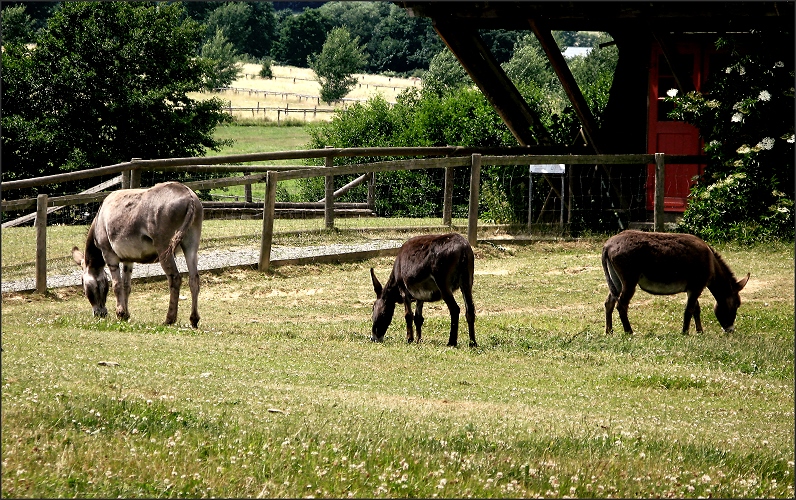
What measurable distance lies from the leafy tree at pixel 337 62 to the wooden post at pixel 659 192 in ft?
162

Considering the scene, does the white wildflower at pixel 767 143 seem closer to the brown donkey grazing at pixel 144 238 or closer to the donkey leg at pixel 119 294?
the brown donkey grazing at pixel 144 238

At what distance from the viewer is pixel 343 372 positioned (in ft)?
37.0

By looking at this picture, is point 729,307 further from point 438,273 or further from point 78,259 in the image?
point 78,259

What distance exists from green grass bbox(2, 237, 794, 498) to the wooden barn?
6574 millimetres

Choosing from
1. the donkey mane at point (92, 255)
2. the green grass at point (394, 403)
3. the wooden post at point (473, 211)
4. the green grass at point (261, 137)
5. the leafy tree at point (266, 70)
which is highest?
the leafy tree at point (266, 70)

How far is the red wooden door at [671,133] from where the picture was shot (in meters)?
23.6

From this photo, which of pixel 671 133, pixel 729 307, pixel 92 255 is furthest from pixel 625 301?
pixel 671 133

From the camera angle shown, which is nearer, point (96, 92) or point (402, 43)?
point (96, 92)

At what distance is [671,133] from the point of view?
952 inches

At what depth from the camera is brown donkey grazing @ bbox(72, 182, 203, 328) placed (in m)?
14.6

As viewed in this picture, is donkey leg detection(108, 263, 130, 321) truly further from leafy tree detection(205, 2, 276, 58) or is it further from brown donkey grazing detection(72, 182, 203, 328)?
leafy tree detection(205, 2, 276, 58)

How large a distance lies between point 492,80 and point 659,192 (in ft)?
14.6

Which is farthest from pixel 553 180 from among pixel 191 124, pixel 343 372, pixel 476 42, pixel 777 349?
pixel 191 124

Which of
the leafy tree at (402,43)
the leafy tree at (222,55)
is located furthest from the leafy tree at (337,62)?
the leafy tree at (222,55)
